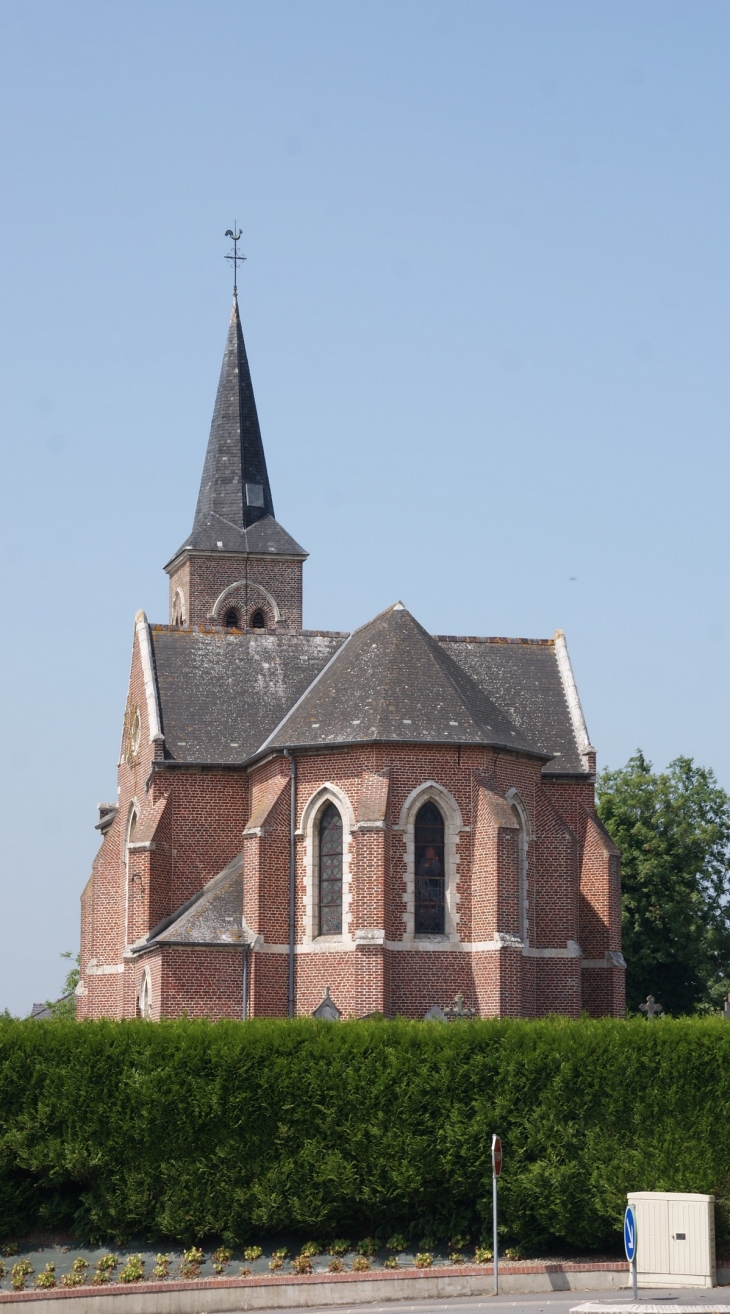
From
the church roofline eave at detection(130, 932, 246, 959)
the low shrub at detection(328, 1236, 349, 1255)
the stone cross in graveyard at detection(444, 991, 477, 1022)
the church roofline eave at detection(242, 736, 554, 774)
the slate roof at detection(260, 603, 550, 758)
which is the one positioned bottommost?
the low shrub at detection(328, 1236, 349, 1255)

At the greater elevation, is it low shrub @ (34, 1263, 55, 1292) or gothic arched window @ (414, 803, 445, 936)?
gothic arched window @ (414, 803, 445, 936)

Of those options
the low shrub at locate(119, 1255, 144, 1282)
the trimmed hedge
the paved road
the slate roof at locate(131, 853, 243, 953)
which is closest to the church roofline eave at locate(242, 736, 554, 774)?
the slate roof at locate(131, 853, 243, 953)

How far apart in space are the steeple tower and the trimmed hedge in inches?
1491

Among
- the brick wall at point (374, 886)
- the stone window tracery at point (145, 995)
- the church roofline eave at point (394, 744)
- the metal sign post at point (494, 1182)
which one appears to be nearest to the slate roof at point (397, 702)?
the church roofline eave at point (394, 744)

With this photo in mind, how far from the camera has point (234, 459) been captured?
218ft

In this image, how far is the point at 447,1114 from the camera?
85.5 feet

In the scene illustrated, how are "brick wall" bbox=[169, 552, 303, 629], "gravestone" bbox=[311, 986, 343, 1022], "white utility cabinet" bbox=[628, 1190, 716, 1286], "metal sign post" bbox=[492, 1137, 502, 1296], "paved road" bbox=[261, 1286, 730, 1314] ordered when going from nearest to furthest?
"paved road" bbox=[261, 1286, 730, 1314] < "metal sign post" bbox=[492, 1137, 502, 1296] < "white utility cabinet" bbox=[628, 1190, 716, 1286] < "gravestone" bbox=[311, 986, 343, 1022] < "brick wall" bbox=[169, 552, 303, 629]

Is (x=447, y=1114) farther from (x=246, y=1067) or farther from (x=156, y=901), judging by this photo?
(x=156, y=901)

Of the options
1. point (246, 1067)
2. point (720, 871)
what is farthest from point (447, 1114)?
point (720, 871)

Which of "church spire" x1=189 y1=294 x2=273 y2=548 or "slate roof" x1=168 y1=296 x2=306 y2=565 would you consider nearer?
"slate roof" x1=168 y1=296 x2=306 y2=565

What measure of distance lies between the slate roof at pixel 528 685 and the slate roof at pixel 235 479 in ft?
68.3

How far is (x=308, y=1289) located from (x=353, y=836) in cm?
1362

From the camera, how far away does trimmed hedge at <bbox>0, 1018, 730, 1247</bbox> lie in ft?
83.5

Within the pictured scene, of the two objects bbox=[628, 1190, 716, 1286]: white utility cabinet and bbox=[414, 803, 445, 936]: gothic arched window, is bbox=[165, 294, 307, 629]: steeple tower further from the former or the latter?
bbox=[628, 1190, 716, 1286]: white utility cabinet
